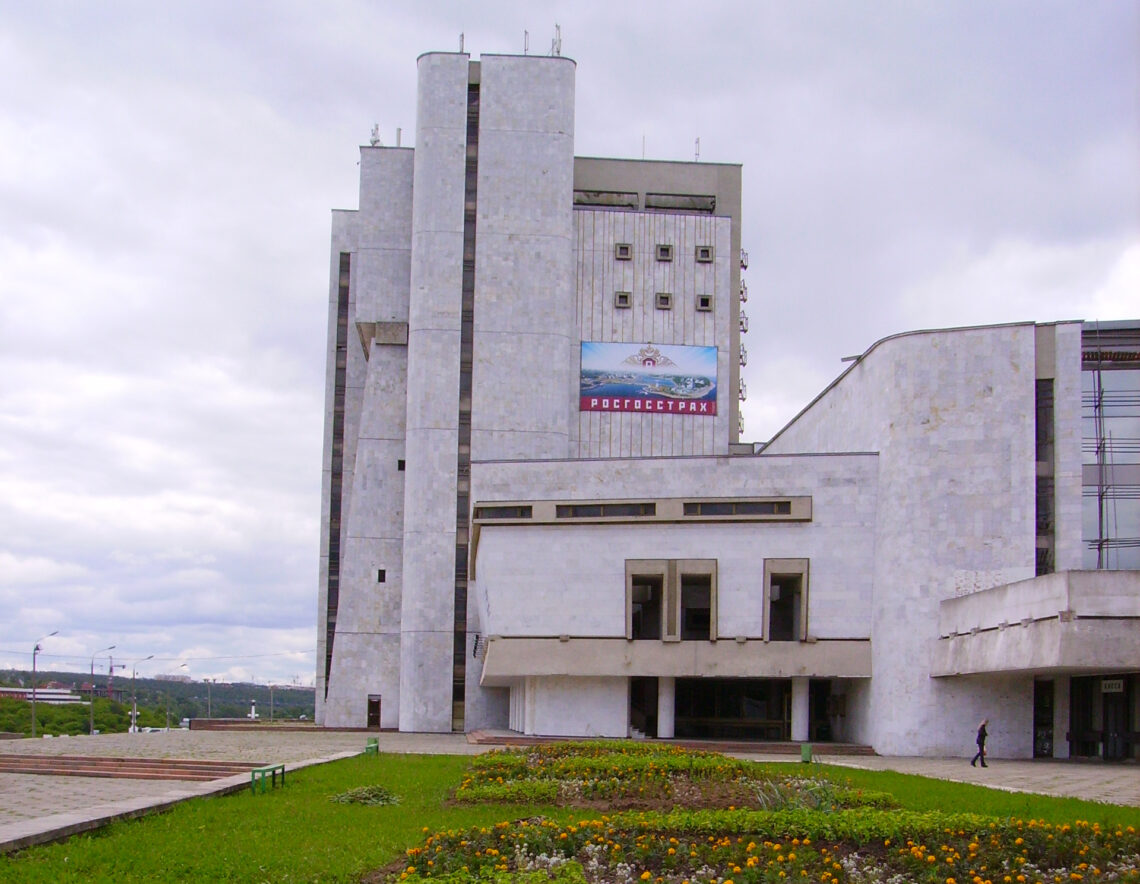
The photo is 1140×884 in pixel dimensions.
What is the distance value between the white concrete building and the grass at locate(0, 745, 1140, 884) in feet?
48.5

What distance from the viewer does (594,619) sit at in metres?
41.6

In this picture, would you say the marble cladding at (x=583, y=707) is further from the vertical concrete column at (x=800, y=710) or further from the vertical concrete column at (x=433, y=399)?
the vertical concrete column at (x=433, y=399)

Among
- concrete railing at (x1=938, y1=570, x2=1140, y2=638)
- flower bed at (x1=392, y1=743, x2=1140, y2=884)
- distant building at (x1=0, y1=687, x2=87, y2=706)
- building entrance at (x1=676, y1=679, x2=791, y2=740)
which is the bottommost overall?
distant building at (x1=0, y1=687, x2=87, y2=706)

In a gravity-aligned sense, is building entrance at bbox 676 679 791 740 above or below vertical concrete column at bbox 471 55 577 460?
below

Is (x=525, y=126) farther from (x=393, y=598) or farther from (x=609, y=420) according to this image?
(x=393, y=598)

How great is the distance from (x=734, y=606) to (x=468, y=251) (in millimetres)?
21291

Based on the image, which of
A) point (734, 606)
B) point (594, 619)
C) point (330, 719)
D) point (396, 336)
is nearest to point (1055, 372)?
point (734, 606)

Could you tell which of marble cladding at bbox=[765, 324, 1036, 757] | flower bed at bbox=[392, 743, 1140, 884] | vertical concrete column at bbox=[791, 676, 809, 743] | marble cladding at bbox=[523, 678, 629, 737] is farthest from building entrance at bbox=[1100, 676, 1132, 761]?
flower bed at bbox=[392, 743, 1140, 884]

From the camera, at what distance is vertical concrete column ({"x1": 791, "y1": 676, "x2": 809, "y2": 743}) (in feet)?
133

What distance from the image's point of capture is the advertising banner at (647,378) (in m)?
55.2

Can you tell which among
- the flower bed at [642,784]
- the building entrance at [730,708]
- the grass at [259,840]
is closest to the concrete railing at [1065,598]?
the flower bed at [642,784]

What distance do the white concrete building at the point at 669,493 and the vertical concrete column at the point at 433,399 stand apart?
0.12 metres

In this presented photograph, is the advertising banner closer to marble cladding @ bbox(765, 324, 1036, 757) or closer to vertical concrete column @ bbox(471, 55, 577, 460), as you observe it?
vertical concrete column @ bbox(471, 55, 577, 460)

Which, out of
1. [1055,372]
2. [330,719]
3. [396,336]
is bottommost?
[330,719]
